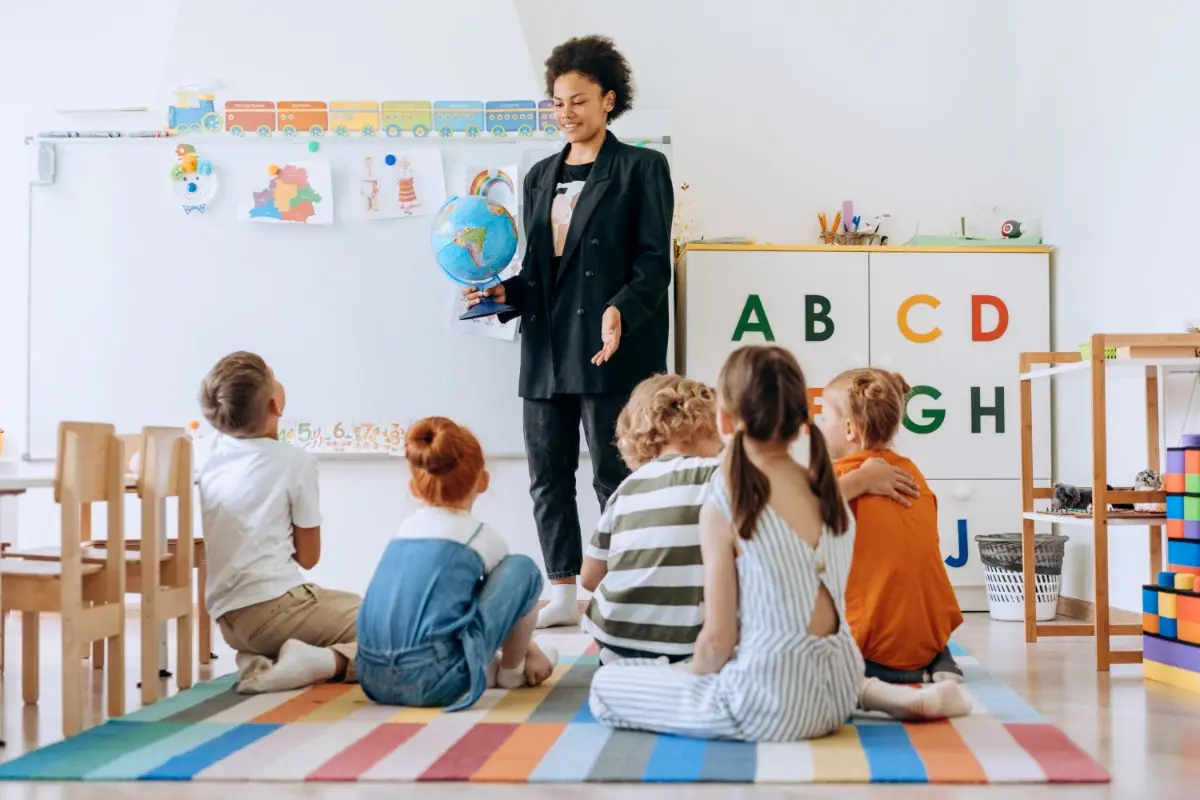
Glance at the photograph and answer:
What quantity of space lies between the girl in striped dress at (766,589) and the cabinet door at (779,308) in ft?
5.89

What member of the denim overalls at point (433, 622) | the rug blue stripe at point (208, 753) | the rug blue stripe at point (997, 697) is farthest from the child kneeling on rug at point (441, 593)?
the rug blue stripe at point (997, 697)

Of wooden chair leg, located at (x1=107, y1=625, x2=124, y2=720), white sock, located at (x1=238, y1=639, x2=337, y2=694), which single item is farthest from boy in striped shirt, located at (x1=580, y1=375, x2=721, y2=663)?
wooden chair leg, located at (x1=107, y1=625, x2=124, y2=720)

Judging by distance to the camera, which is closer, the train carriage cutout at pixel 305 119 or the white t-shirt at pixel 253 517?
the white t-shirt at pixel 253 517

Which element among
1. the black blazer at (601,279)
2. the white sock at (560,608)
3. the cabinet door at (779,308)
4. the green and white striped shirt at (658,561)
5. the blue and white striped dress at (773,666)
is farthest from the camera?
the cabinet door at (779,308)

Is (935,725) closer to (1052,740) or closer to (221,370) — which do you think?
(1052,740)

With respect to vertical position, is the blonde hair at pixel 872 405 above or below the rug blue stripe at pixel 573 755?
above

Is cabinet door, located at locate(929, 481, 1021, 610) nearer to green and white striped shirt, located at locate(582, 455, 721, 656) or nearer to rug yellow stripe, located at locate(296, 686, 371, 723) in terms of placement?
green and white striped shirt, located at locate(582, 455, 721, 656)

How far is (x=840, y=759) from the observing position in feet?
5.87

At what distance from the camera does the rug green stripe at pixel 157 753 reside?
1750 mm

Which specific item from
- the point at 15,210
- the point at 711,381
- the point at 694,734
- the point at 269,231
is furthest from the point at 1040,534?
the point at 15,210

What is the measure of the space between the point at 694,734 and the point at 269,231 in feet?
8.09

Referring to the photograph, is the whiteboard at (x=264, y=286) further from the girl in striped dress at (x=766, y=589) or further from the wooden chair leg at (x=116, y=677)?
the girl in striped dress at (x=766, y=589)

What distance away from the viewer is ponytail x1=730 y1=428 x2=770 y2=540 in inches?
72.7

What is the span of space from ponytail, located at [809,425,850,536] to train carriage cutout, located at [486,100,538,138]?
2143mm
